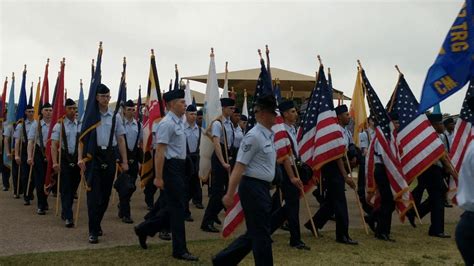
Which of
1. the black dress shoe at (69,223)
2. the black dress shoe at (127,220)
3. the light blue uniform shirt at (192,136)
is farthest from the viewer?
the light blue uniform shirt at (192,136)

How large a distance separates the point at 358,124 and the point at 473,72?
210 inches

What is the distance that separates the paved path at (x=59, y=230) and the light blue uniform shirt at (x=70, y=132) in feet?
4.29

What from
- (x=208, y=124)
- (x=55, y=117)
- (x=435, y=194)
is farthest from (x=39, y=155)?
(x=435, y=194)

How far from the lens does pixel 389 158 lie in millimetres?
7613

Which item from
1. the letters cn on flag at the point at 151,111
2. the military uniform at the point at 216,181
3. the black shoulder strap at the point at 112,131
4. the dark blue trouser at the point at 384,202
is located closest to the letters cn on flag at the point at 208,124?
the military uniform at the point at 216,181

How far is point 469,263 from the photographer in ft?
11.3

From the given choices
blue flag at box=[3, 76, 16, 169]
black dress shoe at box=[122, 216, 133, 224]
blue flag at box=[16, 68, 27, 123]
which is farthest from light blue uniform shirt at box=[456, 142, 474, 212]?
blue flag at box=[3, 76, 16, 169]

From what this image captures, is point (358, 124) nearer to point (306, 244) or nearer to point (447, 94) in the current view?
point (306, 244)

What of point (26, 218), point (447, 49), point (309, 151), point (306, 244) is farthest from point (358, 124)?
point (26, 218)

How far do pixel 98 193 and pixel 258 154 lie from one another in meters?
3.17

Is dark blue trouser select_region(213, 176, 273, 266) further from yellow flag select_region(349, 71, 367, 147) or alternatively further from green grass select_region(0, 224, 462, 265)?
yellow flag select_region(349, 71, 367, 147)

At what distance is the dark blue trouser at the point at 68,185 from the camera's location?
26.5 ft

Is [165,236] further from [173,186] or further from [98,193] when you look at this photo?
[173,186]

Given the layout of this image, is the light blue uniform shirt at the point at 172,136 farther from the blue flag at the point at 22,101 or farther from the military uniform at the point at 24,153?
the blue flag at the point at 22,101
